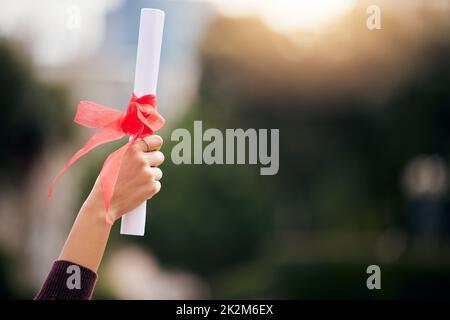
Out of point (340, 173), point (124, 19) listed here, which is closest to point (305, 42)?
point (340, 173)

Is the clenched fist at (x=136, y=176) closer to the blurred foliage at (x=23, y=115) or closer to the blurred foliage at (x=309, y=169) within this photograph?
the blurred foliage at (x=23, y=115)

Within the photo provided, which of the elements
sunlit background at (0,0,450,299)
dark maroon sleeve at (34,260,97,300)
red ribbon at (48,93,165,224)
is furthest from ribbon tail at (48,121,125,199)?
sunlit background at (0,0,450,299)

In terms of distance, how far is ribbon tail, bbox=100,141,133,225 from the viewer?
2.78ft

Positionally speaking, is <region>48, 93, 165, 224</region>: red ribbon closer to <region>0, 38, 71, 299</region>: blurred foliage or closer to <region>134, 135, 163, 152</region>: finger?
<region>134, 135, 163, 152</region>: finger

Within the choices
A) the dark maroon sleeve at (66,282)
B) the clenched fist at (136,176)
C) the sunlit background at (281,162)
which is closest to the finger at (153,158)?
the clenched fist at (136,176)

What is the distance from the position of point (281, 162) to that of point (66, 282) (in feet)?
25.6

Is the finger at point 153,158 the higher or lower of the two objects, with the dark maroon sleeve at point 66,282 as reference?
higher

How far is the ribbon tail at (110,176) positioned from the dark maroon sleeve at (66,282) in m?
0.06

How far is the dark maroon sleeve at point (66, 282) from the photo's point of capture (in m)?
0.83

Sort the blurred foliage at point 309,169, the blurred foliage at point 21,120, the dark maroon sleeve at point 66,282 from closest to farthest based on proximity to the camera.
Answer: the dark maroon sleeve at point 66,282 → the blurred foliage at point 21,120 → the blurred foliage at point 309,169

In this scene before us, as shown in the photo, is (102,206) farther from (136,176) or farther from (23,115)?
(23,115)

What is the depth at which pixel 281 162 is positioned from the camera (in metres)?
8.59

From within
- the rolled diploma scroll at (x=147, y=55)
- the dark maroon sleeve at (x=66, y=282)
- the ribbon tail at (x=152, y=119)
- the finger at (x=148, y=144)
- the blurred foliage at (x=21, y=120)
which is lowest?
the dark maroon sleeve at (x=66, y=282)

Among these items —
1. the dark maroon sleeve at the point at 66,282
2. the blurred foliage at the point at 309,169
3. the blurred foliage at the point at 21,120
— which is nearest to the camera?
the dark maroon sleeve at the point at 66,282
